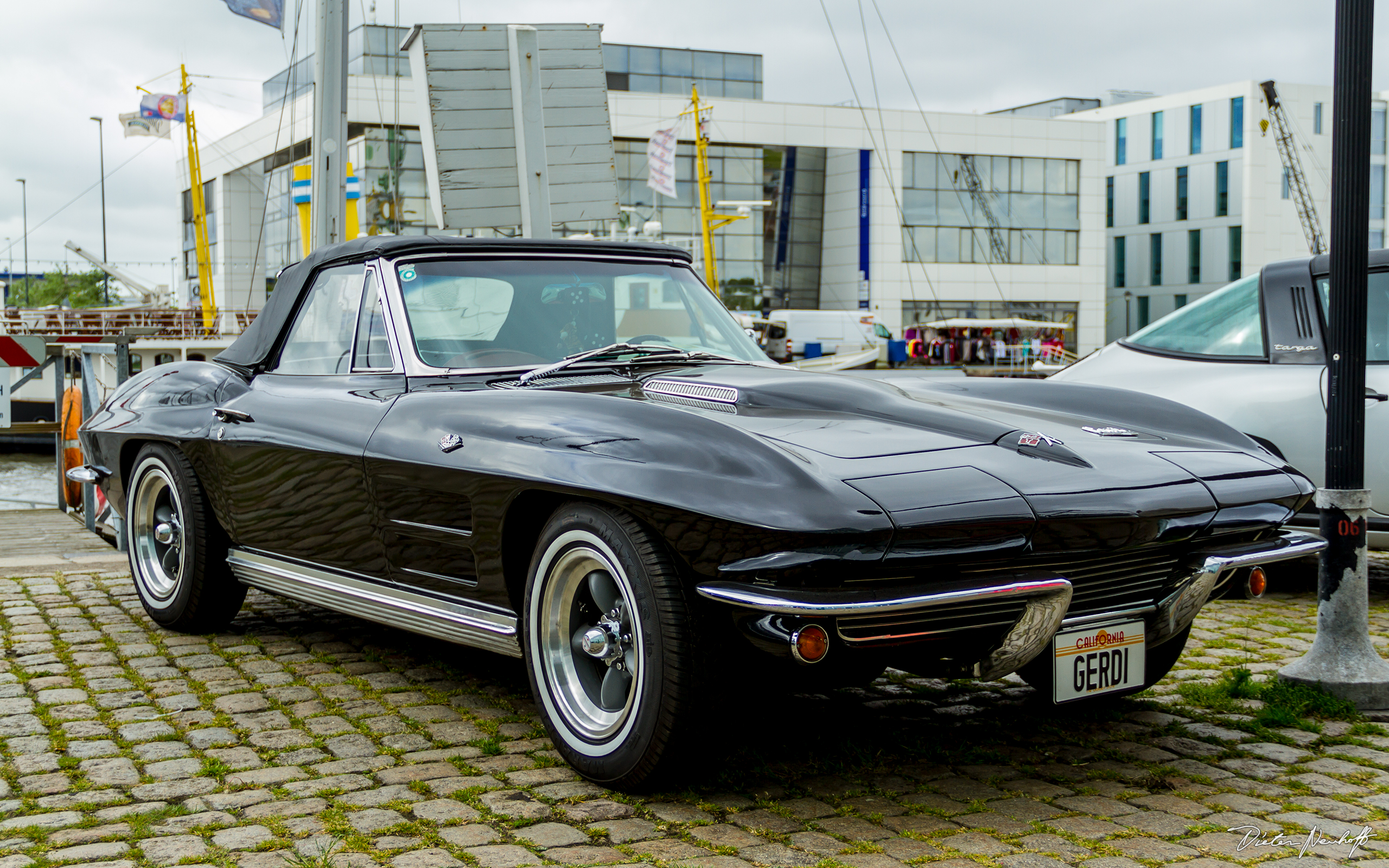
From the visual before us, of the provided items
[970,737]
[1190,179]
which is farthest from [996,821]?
[1190,179]

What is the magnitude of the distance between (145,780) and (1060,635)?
7.86 ft

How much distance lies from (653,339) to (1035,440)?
1.70 meters

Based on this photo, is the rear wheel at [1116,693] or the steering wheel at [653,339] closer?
the rear wheel at [1116,693]

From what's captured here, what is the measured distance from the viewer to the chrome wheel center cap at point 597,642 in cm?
321

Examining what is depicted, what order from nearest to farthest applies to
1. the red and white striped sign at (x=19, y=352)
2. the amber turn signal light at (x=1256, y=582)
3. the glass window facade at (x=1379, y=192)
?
1. the amber turn signal light at (x=1256, y=582)
2. the red and white striped sign at (x=19, y=352)
3. the glass window facade at (x=1379, y=192)

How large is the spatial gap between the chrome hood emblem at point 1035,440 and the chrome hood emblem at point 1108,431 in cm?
30

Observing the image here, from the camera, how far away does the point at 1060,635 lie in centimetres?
303

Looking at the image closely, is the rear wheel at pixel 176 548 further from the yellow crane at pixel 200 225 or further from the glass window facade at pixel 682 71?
the glass window facade at pixel 682 71

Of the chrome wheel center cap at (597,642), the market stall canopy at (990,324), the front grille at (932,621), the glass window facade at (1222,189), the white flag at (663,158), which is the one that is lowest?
the chrome wheel center cap at (597,642)

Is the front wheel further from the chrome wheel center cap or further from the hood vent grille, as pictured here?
the hood vent grille

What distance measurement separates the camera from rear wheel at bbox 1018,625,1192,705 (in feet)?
10.1

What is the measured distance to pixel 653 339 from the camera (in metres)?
4.57

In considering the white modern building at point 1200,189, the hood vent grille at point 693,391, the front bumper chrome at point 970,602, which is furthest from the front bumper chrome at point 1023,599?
the white modern building at point 1200,189

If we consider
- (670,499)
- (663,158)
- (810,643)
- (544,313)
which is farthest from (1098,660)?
(663,158)
